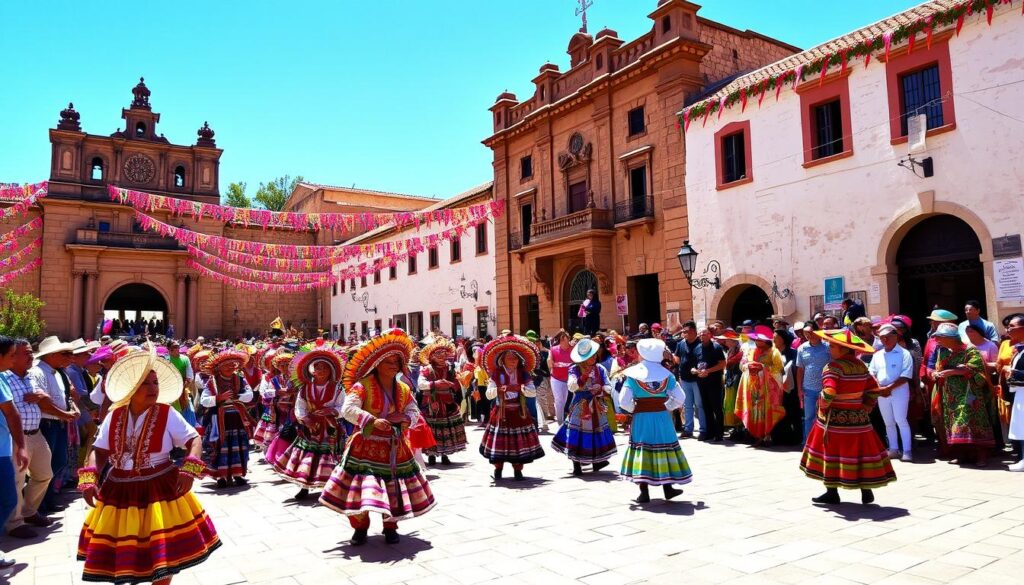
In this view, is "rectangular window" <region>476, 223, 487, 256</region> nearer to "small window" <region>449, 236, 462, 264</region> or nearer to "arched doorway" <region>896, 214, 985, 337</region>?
"small window" <region>449, 236, 462, 264</region>

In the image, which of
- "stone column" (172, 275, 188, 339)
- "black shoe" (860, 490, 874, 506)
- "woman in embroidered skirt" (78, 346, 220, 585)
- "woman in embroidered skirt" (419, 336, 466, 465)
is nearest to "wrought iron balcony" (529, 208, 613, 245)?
"woman in embroidered skirt" (419, 336, 466, 465)

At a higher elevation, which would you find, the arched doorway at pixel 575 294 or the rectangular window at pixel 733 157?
the rectangular window at pixel 733 157

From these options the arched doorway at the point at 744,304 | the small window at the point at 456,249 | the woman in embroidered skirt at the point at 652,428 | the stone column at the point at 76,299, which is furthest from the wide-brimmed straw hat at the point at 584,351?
the stone column at the point at 76,299

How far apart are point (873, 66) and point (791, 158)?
2532mm

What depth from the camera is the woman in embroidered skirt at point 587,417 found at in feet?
27.6

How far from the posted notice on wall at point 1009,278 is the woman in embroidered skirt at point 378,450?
11647mm

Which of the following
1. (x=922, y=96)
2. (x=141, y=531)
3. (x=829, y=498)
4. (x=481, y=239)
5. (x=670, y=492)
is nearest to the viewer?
(x=141, y=531)

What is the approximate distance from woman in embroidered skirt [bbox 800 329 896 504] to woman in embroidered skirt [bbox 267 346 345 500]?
483cm

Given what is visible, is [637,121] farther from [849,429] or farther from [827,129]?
[849,429]

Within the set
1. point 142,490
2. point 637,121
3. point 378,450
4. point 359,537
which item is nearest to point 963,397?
point 378,450

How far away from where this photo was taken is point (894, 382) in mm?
8312

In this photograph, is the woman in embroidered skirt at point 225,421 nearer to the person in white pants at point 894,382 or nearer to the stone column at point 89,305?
the person in white pants at point 894,382

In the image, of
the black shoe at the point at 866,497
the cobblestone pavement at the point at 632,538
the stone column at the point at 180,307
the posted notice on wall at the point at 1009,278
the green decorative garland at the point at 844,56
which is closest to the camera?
the cobblestone pavement at the point at 632,538

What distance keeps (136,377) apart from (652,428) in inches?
183
